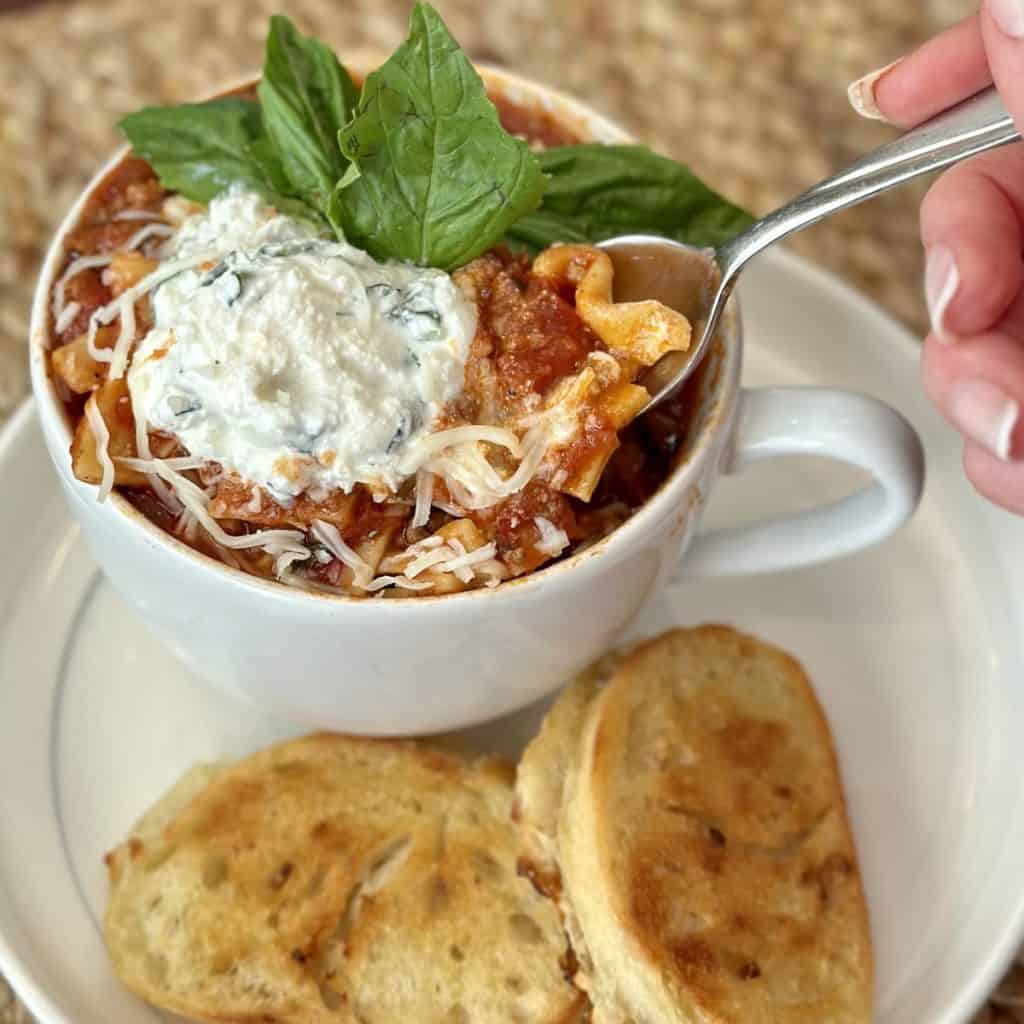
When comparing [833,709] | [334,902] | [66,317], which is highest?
[66,317]

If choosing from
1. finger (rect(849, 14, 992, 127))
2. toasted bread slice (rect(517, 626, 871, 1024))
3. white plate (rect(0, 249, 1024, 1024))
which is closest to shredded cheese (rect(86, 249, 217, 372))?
white plate (rect(0, 249, 1024, 1024))

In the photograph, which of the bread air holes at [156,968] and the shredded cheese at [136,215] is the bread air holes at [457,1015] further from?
the shredded cheese at [136,215]

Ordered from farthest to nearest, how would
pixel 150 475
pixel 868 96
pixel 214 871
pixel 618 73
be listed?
1. pixel 618 73
2. pixel 868 96
3. pixel 214 871
4. pixel 150 475

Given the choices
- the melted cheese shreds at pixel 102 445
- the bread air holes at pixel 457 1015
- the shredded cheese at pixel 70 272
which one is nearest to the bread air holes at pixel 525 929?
the bread air holes at pixel 457 1015

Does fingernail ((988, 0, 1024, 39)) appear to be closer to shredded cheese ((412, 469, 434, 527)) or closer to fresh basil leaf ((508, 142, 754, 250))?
fresh basil leaf ((508, 142, 754, 250))

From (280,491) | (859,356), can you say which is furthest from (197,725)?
(859,356)

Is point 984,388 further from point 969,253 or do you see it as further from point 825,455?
point 825,455

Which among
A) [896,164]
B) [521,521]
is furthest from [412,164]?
[896,164]
